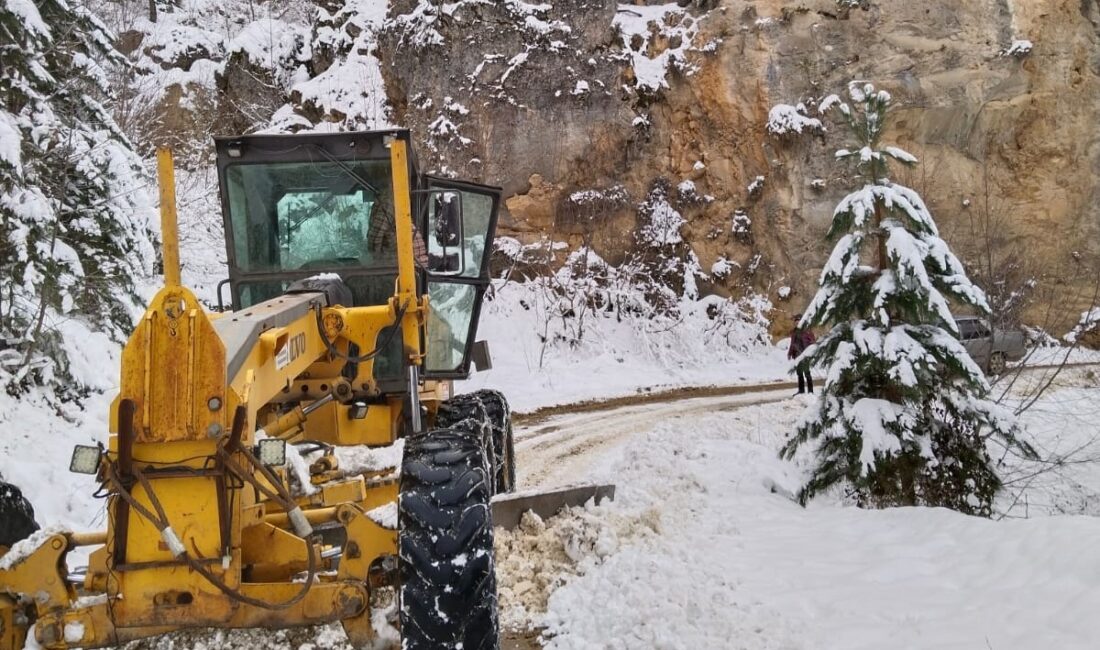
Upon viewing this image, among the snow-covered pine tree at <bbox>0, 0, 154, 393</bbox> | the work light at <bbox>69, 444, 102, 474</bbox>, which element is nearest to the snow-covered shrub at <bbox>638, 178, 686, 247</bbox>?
the snow-covered pine tree at <bbox>0, 0, 154, 393</bbox>

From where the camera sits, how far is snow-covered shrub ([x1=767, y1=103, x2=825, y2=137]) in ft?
76.6

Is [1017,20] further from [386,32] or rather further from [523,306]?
[386,32]

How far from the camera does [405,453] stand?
3.63 meters

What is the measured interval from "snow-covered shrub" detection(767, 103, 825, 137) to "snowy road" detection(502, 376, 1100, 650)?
58.2 feet

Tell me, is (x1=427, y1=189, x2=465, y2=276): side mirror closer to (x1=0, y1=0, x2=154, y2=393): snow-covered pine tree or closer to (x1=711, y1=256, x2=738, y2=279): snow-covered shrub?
(x1=0, y1=0, x2=154, y2=393): snow-covered pine tree

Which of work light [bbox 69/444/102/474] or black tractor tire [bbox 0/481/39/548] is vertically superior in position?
work light [bbox 69/444/102/474]

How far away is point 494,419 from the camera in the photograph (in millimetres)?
6805

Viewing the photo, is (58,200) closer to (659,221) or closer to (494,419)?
(494,419)

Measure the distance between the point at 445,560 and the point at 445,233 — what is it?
2.41 meters

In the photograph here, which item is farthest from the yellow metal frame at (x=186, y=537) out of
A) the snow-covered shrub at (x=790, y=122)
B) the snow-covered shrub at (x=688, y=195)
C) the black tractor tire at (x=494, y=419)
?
the snow-covered shrub at (x=790, y=122)

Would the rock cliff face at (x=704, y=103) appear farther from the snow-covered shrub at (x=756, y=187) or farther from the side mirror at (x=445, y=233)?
the side mirror at (x=445, y=233)

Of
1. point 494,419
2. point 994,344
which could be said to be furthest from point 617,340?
point 494,419

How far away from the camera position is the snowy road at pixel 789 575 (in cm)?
421

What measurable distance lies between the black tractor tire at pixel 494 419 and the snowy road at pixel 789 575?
87cm
